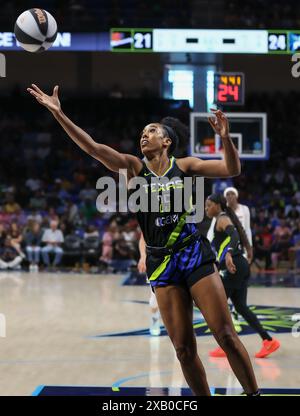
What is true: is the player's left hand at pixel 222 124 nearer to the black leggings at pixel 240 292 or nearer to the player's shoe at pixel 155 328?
the black leggings at pixel 240 292

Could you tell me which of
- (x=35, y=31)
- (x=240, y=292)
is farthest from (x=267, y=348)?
(x=35, y=31)

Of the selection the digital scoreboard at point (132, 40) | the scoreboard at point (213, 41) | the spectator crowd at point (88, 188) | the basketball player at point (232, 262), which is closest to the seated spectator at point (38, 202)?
the spectator crowd at point (88, 188)

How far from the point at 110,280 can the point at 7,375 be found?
795 cm

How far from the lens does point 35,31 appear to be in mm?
5742

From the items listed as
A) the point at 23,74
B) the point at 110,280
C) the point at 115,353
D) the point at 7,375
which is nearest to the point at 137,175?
the point at 7,375

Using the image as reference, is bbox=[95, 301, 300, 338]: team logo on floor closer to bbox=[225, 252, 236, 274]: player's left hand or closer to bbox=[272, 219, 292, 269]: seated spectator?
bbox=[225, 252, 236, 274]: player's left hand

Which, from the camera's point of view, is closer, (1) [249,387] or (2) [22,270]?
(1) [249,387]

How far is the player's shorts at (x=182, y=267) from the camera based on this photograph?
Result: 462cm

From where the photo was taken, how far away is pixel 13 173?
20.8 m

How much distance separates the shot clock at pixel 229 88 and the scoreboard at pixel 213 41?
1.40m

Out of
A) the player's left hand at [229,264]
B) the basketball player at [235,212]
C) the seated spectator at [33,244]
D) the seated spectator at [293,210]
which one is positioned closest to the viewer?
the player's left hand at [229,264]

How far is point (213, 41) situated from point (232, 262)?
8.53 meters
